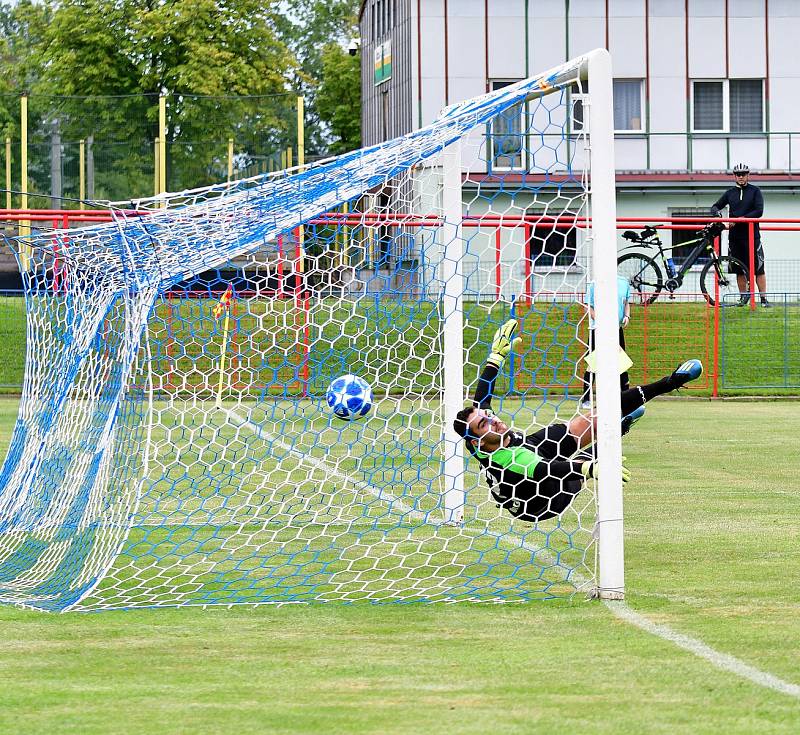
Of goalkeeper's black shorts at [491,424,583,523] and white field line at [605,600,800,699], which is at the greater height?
goalkeeper's black shorts at [491,424,583,523]

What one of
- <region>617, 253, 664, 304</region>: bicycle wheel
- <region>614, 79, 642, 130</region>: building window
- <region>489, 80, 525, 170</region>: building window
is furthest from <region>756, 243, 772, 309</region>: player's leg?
<region>489, 80, 525, 170</region>: building window

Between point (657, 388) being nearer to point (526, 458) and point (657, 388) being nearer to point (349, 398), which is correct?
point (526, 458)

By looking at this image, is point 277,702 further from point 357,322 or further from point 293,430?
point 357,322

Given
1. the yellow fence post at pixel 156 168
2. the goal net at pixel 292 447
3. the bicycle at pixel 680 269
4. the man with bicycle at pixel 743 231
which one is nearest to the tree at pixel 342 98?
the yellow fence post at pixel 156 168

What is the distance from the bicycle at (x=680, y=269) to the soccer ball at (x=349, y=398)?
1203 centimetres

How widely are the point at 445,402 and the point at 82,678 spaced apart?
152 inches

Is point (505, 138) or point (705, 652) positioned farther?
point (505, 138)

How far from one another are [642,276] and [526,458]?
573 inches

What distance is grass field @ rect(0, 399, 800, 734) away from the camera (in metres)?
4.48

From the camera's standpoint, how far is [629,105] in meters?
33.7

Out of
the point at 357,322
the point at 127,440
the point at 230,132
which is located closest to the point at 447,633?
the point at 127,440

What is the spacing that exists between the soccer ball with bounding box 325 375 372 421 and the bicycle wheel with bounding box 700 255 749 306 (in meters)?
12.4

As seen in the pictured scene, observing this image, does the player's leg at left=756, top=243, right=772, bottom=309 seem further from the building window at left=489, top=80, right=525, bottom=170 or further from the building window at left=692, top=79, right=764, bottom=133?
the building window at left=489, top=80, right=525, bottom=170

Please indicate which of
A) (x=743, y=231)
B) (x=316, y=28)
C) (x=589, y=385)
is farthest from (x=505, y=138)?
(x=316, y=28)
